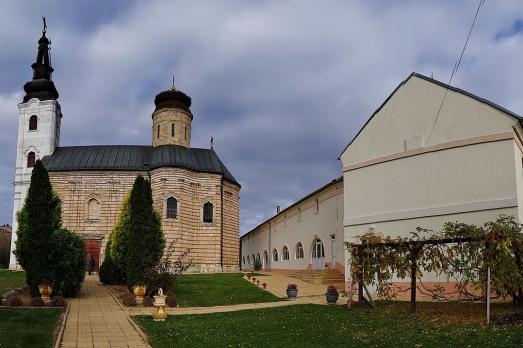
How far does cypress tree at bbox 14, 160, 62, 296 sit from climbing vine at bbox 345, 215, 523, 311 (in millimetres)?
11155

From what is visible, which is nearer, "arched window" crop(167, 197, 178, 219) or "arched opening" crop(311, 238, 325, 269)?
"arched opening" crop(311, 238, 325, 269)

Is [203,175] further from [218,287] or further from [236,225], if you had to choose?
[218,287]

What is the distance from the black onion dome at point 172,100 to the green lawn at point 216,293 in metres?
20.1

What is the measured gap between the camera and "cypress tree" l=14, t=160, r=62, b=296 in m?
19.2

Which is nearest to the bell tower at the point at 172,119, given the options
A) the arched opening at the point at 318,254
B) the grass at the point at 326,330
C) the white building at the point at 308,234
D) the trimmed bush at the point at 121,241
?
the white building at the point at 308,234

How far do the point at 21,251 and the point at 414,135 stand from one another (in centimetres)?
1617

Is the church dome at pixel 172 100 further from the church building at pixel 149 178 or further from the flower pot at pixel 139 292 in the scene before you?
the flower pot at pixel 139 292

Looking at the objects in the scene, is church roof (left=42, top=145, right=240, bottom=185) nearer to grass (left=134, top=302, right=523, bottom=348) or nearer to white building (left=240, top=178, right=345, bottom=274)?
white building (left=240, top=178, right=345, bottom=274)

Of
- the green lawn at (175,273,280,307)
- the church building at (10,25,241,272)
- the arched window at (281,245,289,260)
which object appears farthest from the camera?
the church building at (10,25,241,272)

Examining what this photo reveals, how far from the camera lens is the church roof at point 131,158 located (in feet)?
136

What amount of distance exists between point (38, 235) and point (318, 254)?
18.2 metres

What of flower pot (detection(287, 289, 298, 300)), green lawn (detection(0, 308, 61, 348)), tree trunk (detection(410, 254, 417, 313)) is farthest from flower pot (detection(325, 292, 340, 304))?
green lawn (detection(0, 308, 61, 348))

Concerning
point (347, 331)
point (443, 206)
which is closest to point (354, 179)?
point (443, 206)

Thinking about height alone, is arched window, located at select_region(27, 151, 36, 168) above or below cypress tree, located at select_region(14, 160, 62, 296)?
above
